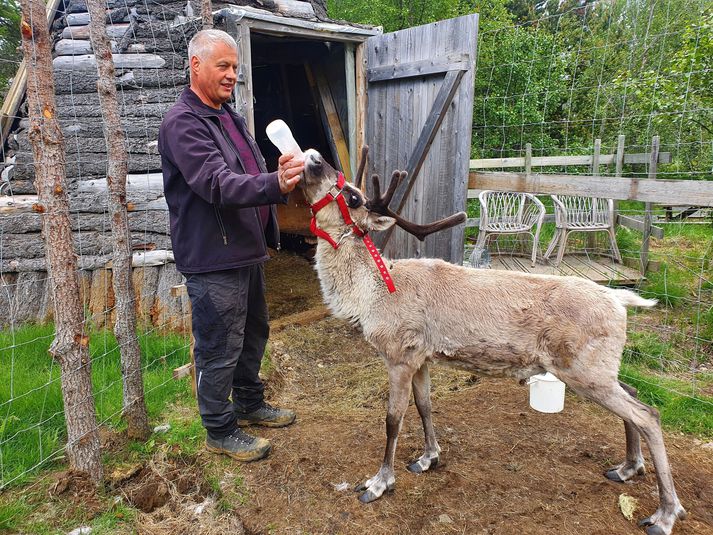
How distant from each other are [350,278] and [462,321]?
2.62 feet

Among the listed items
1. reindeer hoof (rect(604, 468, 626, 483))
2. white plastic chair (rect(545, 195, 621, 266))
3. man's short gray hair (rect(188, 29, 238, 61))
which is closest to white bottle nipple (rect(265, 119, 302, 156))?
man's short gray hair (rect(188, 29, 238, 61))

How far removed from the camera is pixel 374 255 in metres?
3.43

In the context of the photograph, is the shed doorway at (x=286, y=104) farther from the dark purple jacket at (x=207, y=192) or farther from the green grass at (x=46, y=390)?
the dark purple jacket at (x=207, y=192)

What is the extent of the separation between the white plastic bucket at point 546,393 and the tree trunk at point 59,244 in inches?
131

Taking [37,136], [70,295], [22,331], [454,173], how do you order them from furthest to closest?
[454,173]
[22,331]
[70,295]
[37,136]

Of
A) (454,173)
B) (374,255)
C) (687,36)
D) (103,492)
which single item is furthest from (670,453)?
(687,36)

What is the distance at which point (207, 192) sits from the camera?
9.59ft

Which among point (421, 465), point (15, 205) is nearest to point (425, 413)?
point (421, 465)

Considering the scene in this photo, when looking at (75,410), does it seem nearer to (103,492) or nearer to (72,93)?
(103,492)

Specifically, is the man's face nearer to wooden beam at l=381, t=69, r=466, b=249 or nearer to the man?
the man

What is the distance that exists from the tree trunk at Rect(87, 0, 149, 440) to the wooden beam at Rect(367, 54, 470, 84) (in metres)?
3.40

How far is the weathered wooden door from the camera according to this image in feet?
17.8

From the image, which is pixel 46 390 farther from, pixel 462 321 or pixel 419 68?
pixel 419 68

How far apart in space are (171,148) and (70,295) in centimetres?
110
